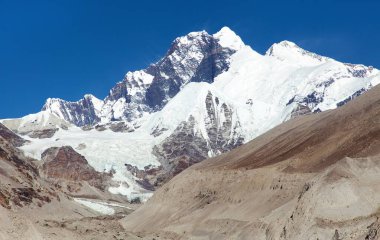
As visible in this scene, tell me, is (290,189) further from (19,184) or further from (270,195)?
(19,184)

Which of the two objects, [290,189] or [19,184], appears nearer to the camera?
[290,189]

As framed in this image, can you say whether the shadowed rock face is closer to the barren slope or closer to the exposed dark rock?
the barren slope

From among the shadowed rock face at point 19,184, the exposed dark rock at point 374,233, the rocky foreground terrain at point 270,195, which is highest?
the shadowed rock face at point 19,184

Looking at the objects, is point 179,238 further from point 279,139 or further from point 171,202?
point 279,139

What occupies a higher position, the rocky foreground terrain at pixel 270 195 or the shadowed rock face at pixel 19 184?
the shadowed rock face at pixel 19 184

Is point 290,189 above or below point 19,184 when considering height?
below

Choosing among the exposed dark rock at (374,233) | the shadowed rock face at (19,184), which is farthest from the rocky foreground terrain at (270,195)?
the shadowed rock face at (19,184)

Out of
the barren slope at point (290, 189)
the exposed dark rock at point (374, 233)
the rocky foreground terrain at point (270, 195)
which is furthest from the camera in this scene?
the barren slope at point (290, 189)

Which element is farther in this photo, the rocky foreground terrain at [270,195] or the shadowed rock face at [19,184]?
the shadowed rock face at [19,184]

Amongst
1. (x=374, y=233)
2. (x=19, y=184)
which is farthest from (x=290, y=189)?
(x=19, y=184)

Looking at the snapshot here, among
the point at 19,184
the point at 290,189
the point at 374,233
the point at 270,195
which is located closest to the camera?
the point at 374,233

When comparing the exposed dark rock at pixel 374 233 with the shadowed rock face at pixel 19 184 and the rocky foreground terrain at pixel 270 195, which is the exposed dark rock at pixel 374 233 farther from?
the shadowed rock face at pixel 19 184

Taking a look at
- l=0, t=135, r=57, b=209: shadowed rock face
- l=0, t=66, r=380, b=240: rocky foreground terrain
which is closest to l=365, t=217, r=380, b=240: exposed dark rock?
l=0, t=66, r=380, b=240: rocky foreground terrain

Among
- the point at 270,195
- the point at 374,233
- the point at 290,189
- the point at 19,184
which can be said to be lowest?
the point at 374,233
